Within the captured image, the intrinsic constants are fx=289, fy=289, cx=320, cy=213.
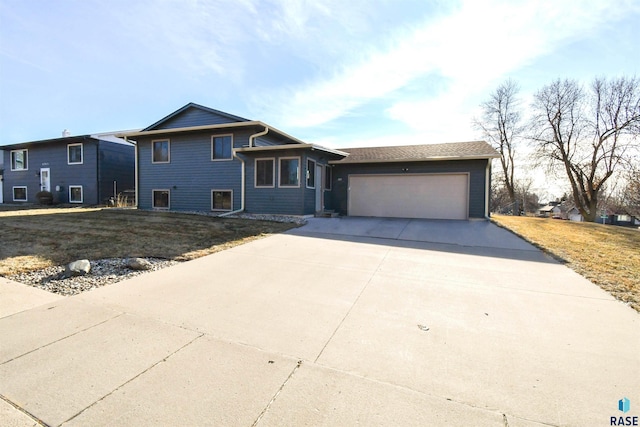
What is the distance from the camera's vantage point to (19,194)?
19188mm

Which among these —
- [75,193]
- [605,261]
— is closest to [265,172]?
[605,261]

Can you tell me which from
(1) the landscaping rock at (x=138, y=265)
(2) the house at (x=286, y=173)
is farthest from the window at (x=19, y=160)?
(1) the landscaping rock at (x=138, y=265)

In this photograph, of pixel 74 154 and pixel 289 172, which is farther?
pixel 74 154

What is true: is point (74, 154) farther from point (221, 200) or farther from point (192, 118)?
point (221, 200)

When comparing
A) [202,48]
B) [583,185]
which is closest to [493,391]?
[202,48]

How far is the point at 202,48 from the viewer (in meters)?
9.09

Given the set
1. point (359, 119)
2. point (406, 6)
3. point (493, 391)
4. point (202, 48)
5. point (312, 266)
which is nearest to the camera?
point (493, 391)

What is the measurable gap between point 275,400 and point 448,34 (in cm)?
820

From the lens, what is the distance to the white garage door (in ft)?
40.3

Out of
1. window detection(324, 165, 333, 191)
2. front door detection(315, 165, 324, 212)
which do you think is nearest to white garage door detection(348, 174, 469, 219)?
window detection(324, 165, 333, 191)

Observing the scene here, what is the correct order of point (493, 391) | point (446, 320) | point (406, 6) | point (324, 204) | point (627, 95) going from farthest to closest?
1. point (627, 95)
2. point (324, 204)
3. point (406, 6)
4. point (446, 320)
5. point (493, 391)

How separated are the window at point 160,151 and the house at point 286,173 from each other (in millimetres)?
48

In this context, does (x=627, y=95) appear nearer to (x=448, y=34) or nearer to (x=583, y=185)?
(x=583, y=185)

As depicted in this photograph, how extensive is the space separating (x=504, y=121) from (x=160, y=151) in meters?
26.9
